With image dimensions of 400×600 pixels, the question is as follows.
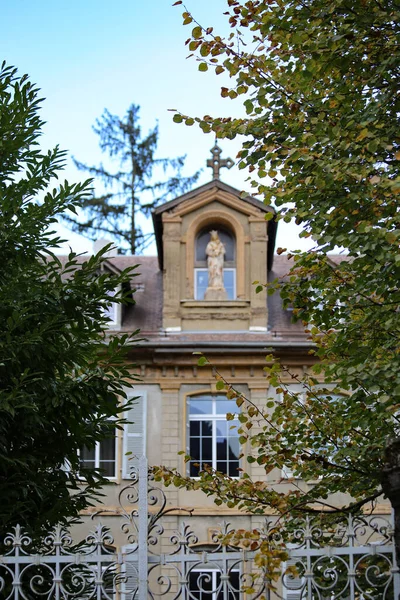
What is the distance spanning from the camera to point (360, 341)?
9109mm

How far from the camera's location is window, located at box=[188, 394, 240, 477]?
21.0 metres

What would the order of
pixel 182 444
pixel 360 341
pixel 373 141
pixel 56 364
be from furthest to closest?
pixel 182 444 < pixel 56 364 < pixel 360 341 < pixel 373 141

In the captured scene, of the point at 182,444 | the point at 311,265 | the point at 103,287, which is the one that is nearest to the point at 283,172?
the point at 311,265

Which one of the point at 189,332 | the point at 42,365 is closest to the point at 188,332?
the point at 189,332

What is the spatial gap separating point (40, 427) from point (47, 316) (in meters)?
1.11

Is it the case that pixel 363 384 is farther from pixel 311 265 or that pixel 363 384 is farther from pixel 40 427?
pixel 40 427

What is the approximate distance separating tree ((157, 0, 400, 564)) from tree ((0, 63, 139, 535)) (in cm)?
129

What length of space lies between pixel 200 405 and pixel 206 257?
3.54 metres

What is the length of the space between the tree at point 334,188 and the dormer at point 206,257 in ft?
39.4

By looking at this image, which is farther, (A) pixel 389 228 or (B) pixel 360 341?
(B) pixel 360 341

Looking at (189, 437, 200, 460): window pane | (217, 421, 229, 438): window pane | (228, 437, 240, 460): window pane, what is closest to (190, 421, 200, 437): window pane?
(189, 437, 200, 460): window pane

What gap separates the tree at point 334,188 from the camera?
27.6 feet

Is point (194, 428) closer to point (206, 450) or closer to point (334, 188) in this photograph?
point (206, 450)

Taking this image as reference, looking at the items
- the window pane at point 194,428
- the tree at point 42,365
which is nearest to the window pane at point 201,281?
the window pane at point 194,428
